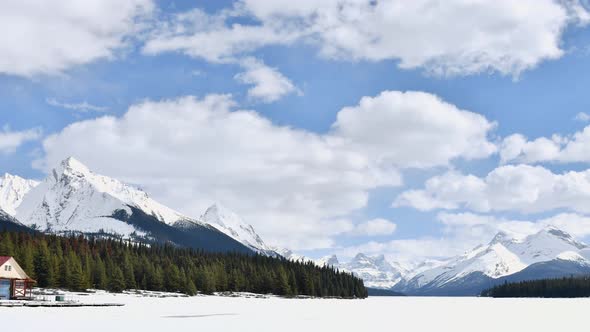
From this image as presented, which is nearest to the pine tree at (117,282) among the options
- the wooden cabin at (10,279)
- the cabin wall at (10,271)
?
the wooden cabin at (10,279)

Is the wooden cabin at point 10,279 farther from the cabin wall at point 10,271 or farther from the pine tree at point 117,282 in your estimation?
the pine tree at point 117,282

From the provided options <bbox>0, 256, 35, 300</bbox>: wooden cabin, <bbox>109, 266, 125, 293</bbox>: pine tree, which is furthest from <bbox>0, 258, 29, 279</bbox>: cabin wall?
<bbox>109, 266, 125, 293</bbox>: pine tree

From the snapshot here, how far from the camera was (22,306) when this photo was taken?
9894cm

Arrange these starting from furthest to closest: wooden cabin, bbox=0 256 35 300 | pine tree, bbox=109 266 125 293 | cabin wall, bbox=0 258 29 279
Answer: pine tree, bbox=109 266 125 293, wooden cabin, bbox=0 256 35 300, cabin wall, bbox=0 258 29 279

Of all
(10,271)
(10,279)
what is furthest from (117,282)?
(10,279)

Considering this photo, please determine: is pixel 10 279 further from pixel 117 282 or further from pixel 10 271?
pixel 117 282

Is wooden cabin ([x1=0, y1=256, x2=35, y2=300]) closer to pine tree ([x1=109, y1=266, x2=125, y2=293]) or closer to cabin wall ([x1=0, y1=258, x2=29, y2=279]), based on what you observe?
cabin wall ([x1=0, y1=258, x2=29, y2=279])

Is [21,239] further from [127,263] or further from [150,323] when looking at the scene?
[150,323]

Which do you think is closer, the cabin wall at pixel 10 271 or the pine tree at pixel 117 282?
the cabin wall at pixel 10 271

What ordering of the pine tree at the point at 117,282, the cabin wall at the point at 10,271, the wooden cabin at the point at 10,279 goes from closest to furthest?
1. the cabin wall at the point at 10,271
2. the wooden cabin at the point at 10,279
3. the pine tree at the point at 117,282

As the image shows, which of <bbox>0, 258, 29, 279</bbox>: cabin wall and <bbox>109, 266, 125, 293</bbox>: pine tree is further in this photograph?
<bbox>109, 266, 125, 293</bbox>: pine tree

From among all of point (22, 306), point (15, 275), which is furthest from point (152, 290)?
point (22, 306)

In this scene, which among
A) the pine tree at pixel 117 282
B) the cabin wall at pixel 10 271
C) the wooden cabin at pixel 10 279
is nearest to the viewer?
the cabin wall at pixel 10 271

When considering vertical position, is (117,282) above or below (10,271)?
below
